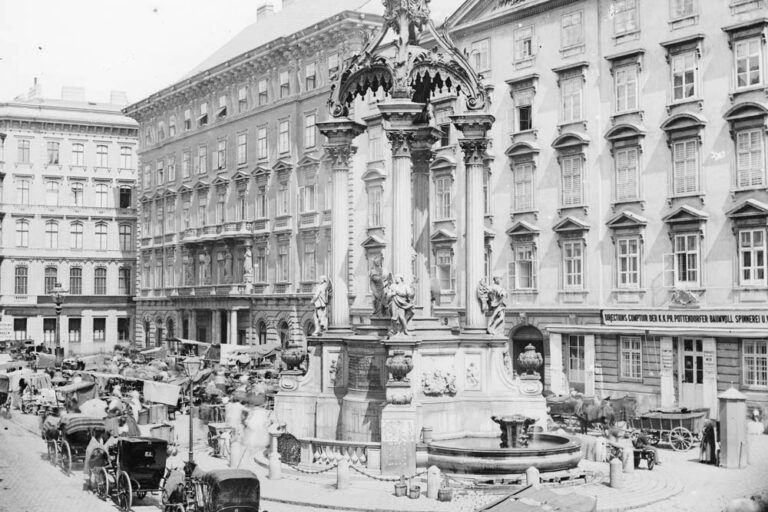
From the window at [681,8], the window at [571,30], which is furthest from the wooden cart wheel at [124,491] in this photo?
the window at [571,30]

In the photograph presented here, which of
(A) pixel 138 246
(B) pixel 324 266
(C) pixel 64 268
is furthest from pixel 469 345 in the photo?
(C) pixel 64 268

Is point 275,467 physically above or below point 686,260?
below

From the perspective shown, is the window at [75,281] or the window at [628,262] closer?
the window at [628,262]

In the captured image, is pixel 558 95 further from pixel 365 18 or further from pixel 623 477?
pixel 623 477

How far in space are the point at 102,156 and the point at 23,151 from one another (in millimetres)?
6329

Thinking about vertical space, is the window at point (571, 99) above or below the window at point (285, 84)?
below

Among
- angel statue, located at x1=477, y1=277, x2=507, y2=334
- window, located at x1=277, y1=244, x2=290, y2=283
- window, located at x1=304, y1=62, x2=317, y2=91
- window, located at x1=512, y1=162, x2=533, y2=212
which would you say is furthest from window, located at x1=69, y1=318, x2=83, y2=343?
angel statue, located at x1=477, y1=277, x2=507, y2=334

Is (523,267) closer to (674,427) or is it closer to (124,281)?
(674,427)

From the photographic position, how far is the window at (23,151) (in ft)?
262

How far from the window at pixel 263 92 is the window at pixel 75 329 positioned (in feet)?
97.8

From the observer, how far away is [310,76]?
57281 mm

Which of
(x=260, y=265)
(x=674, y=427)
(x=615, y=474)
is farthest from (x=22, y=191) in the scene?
(x=615, y=474)

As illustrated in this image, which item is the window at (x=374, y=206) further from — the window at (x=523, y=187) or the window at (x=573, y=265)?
the window at (x=573, y=265)

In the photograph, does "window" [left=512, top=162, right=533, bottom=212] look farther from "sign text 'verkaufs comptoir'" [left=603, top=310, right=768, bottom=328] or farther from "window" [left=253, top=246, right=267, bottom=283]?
"window" [left=253, top=246, right=267, bottom=283]
